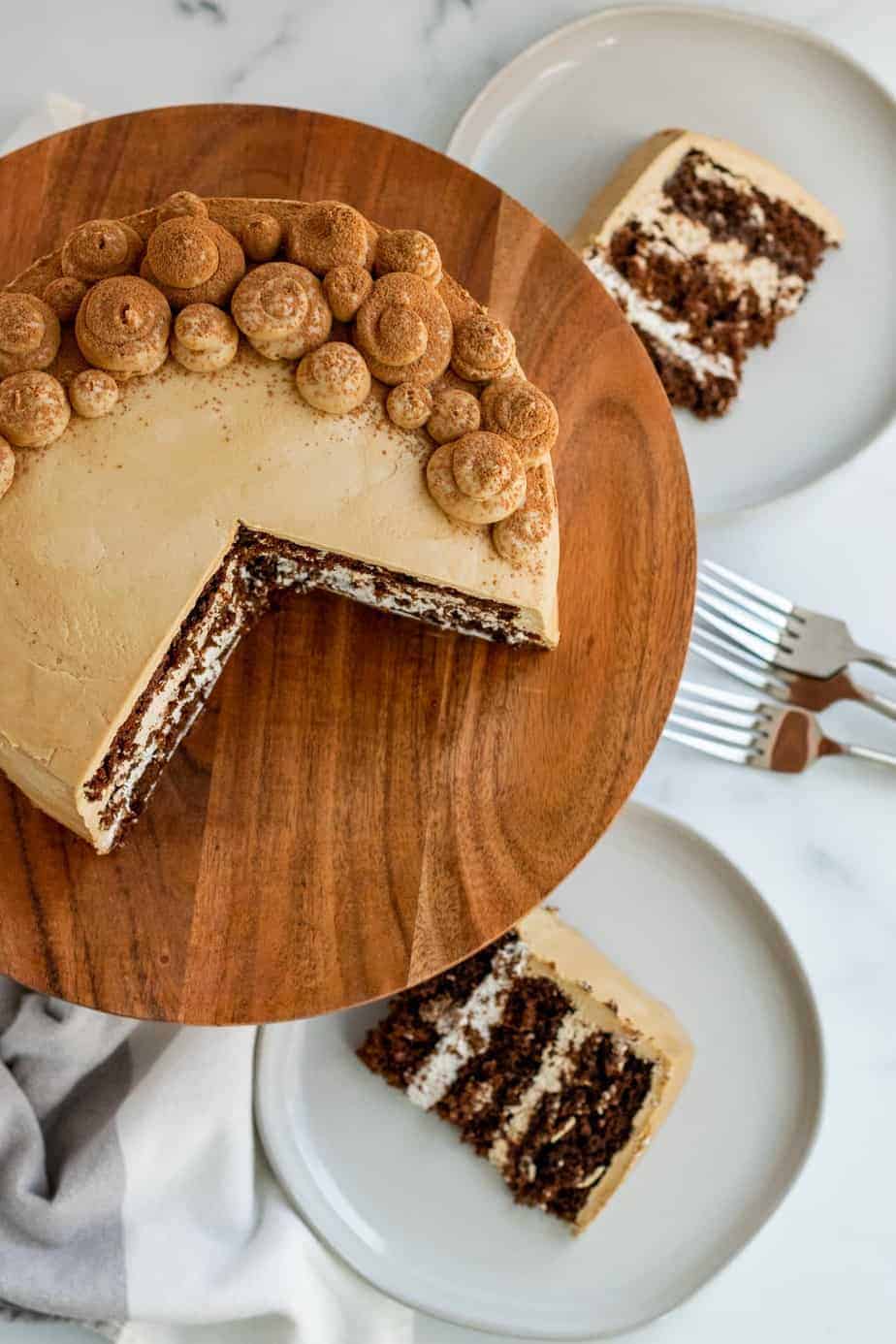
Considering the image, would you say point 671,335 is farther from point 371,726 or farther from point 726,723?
point 371,726

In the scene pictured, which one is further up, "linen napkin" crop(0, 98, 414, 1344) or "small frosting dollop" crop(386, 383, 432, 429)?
"small frosting dollop" crop(386, 383, 432, 429)

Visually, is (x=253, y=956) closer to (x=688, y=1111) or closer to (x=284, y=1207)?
(x=284, y=1207)

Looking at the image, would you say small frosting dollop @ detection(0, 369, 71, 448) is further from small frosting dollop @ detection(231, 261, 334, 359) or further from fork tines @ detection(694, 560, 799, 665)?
fork tines @ detection(694, 560, 799, 665)

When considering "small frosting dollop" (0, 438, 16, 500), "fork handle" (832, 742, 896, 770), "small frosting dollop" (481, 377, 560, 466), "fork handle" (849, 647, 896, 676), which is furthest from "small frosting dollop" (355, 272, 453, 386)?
"fork handle" (832, 742, 896, 770)

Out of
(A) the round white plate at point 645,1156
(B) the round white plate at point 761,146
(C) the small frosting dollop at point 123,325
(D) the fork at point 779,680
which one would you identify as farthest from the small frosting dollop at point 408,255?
(A) the round white plate at point 645,1156

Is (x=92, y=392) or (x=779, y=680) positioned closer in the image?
(x=92, y=392)

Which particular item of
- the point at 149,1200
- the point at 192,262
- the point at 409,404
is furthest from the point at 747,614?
the point at 149,1200
